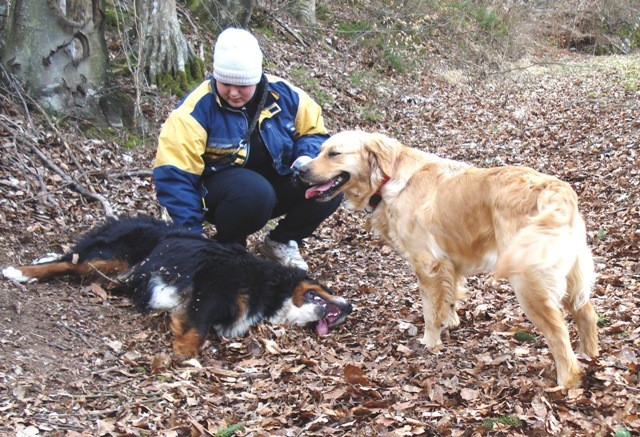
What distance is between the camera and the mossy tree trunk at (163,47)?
753cm

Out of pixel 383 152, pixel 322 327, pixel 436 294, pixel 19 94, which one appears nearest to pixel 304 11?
pixel 19 94

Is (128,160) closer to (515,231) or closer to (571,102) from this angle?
(515,231)

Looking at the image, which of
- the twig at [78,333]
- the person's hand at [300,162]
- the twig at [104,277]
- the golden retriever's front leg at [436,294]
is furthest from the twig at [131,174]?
the golden retriever's front leg at [436,294]

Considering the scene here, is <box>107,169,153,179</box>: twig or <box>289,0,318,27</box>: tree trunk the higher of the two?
<box>289,0,318,27</box>: tree trunk

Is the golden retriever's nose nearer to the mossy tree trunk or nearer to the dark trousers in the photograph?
the dark trousers

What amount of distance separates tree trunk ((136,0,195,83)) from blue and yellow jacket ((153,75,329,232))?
276 cm

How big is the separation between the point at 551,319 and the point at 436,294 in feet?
3.45

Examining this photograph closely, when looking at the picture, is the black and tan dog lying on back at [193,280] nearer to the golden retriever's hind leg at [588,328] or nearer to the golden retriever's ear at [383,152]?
the golden retriever's ear at [383,152]

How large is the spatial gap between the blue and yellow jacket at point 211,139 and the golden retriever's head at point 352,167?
69cm

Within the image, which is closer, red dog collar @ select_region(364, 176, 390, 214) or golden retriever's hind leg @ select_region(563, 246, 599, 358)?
golden retriever's hind leg @ select_region(563, 246, 599, 358)

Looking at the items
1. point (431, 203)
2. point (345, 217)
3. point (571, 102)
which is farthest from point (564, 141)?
point (431, 203)

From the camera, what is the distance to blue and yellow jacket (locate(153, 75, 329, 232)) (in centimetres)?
483

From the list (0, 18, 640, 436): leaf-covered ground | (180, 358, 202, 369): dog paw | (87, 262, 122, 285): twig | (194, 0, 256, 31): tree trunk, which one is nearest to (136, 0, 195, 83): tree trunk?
(0, 18, 640, 436): leaf-covered ground

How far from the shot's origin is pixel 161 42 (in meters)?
7.80
